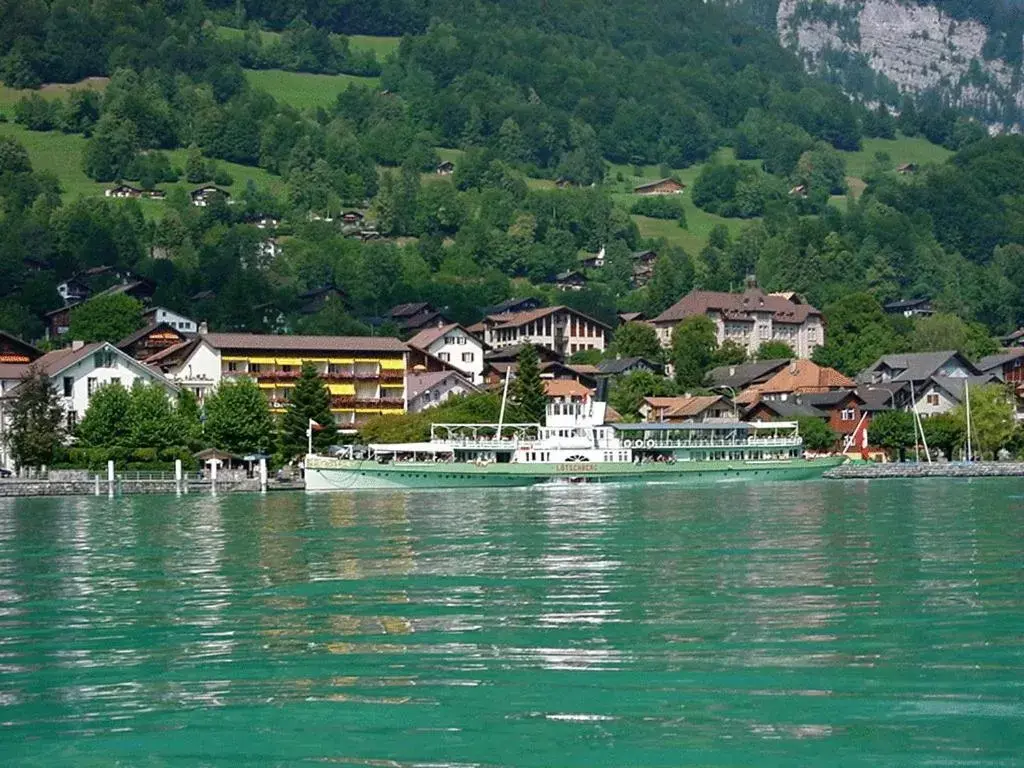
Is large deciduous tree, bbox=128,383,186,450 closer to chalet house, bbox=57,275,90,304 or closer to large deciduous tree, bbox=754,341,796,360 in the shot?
large deciduous tree, bbox=754,341,796,360

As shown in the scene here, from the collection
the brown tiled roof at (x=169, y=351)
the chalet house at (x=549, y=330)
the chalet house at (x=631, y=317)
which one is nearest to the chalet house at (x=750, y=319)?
the chalet house at (x=549, y=330)

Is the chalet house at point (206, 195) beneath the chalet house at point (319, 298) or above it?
above

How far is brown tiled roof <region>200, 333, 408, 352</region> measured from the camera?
353 feet

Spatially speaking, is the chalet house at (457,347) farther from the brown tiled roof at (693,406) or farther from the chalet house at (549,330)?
the brown tiled roof at (693,406)

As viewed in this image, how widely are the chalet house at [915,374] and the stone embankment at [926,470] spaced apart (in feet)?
52.3

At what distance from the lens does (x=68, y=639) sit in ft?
86.5

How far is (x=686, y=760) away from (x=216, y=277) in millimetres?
139676

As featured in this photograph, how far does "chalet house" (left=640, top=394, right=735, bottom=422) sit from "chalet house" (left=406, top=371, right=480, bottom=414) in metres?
10.5

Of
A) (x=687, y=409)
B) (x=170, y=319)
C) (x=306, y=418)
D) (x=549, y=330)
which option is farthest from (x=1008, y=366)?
(x=170, y=319)

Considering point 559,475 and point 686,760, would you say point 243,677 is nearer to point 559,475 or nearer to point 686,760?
point 686,760

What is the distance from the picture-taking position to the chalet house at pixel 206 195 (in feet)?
613

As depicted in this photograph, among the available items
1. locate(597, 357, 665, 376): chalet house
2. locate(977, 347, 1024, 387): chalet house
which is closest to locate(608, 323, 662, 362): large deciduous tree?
locate(597, 357, 665, 376): chalet house

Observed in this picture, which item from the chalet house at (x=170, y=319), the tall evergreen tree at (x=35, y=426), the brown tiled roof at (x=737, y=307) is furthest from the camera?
the brown tiled roof at (x=737, y=307)

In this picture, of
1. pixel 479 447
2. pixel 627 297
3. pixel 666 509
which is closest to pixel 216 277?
pixel 627 297
